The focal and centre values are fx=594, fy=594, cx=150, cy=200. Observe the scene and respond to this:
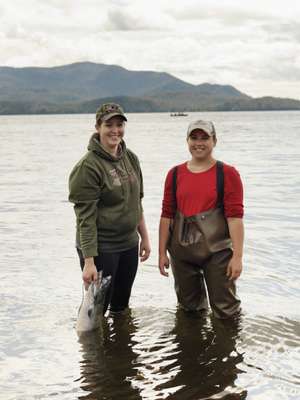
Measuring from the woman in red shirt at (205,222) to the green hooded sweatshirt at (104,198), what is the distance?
0.49 meters

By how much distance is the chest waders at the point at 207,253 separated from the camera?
6492 mm

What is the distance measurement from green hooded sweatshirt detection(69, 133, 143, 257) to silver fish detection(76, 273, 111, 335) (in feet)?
1.27

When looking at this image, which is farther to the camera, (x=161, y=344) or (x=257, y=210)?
(x=257, y=210)

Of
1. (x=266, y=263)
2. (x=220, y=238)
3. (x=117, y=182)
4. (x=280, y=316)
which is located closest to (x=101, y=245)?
(x=117, y=182)

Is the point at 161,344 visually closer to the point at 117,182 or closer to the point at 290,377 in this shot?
the point at 290,377

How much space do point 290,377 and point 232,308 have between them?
120cm

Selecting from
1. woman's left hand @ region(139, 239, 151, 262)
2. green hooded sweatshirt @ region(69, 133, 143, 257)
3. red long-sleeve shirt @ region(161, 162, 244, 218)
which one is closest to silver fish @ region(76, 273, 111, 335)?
green hooded sweatshirt @ region(69, 133, 143, 257)

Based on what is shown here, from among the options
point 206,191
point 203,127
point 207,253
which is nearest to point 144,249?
point 207,253

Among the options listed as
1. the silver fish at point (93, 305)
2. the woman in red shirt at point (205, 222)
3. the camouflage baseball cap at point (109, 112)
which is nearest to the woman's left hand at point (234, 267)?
the woman in red shirt at point (205, 222)

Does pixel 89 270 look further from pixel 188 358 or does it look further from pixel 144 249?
pixel 188 358

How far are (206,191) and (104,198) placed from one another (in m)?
1.09

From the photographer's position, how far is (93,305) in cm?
664

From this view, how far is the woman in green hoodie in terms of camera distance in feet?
20.2

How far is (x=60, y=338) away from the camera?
7.39 metres
